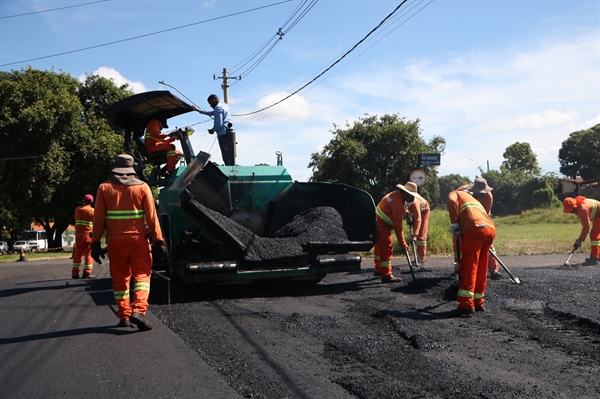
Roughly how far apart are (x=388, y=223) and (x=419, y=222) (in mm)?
1336

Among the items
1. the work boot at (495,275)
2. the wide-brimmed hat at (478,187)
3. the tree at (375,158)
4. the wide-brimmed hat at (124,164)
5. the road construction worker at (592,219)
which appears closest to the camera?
the wide-brimmed hat at (124,164)

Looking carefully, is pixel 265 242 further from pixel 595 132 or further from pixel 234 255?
pixel 595 132

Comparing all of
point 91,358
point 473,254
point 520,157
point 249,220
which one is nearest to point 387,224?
point 249,220

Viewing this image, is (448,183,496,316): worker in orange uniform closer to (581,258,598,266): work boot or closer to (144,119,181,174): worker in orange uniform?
(144,119,181,174): worker in orange uniform

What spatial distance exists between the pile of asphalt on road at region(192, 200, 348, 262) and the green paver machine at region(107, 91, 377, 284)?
0.5 inches

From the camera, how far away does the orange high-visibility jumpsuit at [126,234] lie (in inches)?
215

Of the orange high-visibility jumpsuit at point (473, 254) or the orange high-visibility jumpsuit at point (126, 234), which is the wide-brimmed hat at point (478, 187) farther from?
the orange high-visibility jumpsuit at point (126, 234)

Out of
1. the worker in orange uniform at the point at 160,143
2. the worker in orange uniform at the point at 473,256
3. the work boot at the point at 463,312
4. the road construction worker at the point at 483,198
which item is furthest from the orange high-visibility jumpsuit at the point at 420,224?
the worker in orange uniform at the point at 160,143

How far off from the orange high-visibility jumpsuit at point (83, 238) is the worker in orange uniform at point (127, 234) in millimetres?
4778

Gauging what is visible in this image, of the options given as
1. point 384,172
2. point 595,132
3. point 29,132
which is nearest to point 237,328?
point 29,132

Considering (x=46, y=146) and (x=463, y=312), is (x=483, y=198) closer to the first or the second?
(x=463, y=312)

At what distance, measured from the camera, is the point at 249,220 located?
812 cm

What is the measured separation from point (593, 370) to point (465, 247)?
7.29ft

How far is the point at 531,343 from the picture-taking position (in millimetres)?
4793
